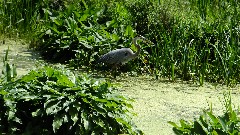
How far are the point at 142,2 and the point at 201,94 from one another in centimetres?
198

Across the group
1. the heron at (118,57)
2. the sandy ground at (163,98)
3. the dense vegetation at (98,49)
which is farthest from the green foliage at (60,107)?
the heron at (118,57)

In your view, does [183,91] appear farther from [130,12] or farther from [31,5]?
[31,5]

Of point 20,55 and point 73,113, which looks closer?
point 73,113

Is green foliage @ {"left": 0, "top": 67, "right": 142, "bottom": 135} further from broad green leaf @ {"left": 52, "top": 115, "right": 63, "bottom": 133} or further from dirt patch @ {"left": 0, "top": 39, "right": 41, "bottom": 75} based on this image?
dirt patch @ {"left": 0, "top": 39, "right": 41, "bottom": 75}

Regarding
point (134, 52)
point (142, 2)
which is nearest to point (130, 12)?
point (142, 2)

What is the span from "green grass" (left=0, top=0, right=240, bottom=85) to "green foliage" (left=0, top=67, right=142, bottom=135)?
7.11ft

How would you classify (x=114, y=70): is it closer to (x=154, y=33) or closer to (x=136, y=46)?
(x=136, y=46)

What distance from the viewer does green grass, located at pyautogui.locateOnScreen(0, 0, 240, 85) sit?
21.0 feet

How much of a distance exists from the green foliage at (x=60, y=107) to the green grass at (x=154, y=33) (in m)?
2.17

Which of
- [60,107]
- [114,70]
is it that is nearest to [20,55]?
[114,70]

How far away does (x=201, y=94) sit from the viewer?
5859 mm

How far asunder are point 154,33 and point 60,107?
3.37 metres

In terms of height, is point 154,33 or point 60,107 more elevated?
point 154,33

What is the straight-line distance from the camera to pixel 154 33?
721 centimetres
